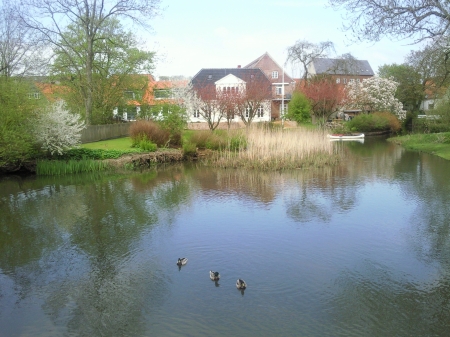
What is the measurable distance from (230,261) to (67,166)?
1438 centimetres

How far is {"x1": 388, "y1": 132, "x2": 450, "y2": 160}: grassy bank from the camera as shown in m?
26.2

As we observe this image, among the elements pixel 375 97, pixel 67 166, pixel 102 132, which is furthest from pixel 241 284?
pixel 375 97

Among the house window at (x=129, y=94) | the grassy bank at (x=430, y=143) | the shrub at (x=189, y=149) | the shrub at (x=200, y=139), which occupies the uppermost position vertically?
the house window at (x=129, y=94)

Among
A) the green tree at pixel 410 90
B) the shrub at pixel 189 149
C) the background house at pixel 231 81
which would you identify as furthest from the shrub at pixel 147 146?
the green tree at pixel 410 90

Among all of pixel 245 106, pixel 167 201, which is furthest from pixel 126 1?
pixel 167 201

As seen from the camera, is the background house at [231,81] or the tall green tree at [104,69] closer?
the tall green tree at [104,69]

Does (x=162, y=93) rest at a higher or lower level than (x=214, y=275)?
higher

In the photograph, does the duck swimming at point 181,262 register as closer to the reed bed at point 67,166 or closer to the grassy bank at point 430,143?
the reed bed at point 67,166

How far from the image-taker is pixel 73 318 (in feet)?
20.4

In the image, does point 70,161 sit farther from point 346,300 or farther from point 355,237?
point 346,300

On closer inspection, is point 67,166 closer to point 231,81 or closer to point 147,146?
point 147,146

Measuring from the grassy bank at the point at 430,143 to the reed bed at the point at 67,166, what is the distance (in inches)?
709

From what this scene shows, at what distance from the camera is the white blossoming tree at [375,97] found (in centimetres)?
4697

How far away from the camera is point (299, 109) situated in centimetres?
3906
